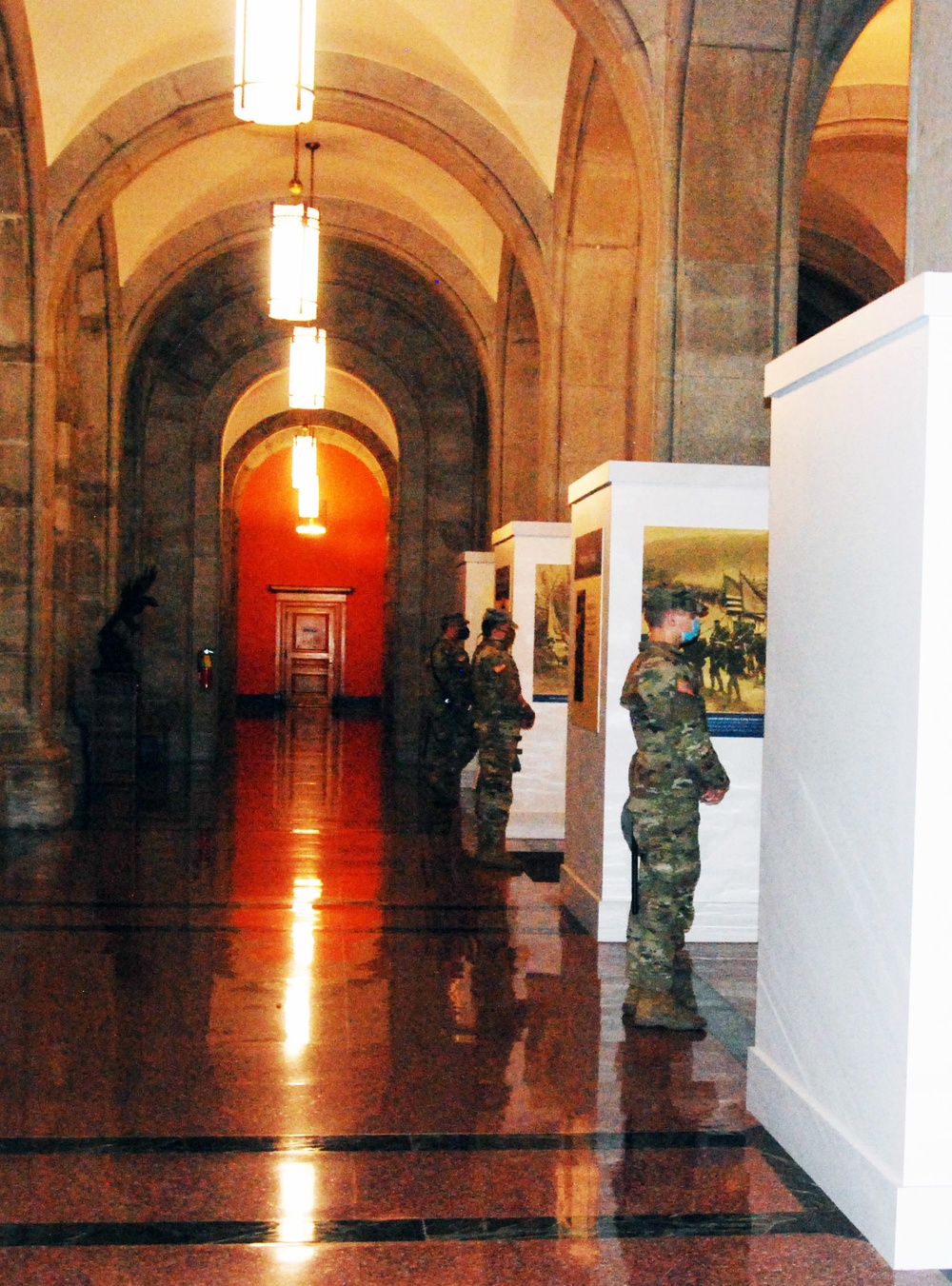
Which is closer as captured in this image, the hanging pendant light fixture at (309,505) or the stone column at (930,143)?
the stone column at (930,143)

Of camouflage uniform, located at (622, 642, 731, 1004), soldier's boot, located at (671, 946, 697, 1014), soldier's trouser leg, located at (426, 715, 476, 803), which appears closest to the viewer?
camouflage uniform, located at (622, 642, 731, 1004)

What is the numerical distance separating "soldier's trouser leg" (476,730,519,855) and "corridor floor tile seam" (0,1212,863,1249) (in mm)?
5717

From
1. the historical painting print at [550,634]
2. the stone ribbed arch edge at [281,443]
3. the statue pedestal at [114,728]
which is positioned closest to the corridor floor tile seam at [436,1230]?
the historical painting print at [550,634]

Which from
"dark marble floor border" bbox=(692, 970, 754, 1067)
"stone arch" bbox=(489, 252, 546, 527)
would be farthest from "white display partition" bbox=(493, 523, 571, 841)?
"dark marble floor border" bbox=(692, 970, 754, 1067)

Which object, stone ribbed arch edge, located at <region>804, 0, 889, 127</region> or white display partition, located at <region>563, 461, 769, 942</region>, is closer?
white display partition, located at <region>563, 461, 769, 942</region>

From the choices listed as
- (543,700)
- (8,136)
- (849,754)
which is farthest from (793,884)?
(8,136)

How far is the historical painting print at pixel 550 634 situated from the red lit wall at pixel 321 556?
70.6 ft

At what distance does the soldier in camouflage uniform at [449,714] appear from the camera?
42.1 feet

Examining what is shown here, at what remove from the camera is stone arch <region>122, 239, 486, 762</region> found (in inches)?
784

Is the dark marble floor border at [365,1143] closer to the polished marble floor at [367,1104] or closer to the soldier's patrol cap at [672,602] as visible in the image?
the polished marble floor at [367,1104]

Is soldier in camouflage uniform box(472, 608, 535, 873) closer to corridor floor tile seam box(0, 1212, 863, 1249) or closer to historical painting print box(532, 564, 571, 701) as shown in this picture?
historical painting print box(532, 564, 571, 701)

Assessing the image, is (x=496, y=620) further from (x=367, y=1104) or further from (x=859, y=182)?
(x=859, y=182)

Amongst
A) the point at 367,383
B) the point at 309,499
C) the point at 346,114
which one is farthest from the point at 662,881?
the point at 309,499

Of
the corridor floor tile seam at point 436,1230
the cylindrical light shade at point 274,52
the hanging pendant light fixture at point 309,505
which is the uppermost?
the cylindrical light shade at point 274,52
